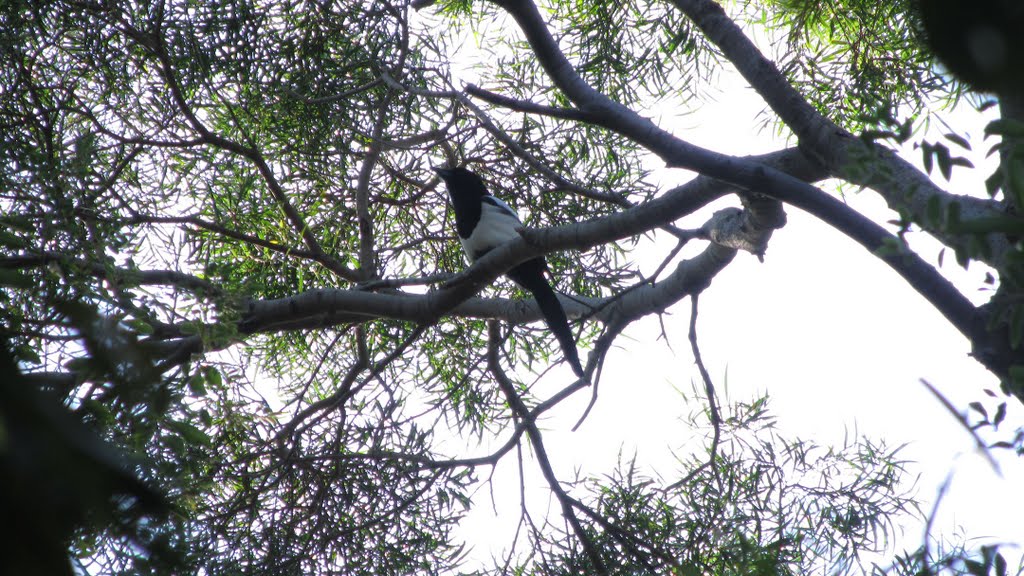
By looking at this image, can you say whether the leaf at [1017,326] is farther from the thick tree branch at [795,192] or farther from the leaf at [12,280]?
the leaf at [12,280]

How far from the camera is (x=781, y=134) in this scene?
9.23 ft

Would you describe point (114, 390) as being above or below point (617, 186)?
below

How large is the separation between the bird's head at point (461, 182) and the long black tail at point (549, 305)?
1.52 feet

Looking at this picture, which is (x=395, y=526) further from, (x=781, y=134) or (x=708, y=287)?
(x=781, y=134)

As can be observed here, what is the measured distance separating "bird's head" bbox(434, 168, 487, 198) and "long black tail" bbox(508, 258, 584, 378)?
1.52ft

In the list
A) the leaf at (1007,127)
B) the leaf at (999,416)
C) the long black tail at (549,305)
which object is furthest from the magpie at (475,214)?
the leaf at (1007,127)

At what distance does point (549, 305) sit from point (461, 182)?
0.62 metres

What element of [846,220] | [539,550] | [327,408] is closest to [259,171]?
[327,408]

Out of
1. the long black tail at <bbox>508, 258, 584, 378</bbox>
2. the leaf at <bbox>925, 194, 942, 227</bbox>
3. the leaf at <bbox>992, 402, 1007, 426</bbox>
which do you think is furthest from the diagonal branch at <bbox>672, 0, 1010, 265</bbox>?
the long black tail at <bbox>508, 258, 584, 378</bbox>

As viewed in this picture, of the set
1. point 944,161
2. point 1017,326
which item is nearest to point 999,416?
point 1017,326

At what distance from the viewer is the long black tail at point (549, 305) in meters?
2.36

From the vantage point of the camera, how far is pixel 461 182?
279 cm

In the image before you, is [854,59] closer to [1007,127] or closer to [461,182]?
[461,182]

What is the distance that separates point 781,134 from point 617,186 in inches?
24.5
